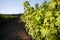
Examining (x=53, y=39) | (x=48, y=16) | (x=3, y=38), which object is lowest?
(x=3, y=38)

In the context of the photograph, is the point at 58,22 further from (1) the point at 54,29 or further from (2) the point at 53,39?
(2) the point at 53,39

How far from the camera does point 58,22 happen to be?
634 cm

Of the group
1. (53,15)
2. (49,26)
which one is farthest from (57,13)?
(49,26)

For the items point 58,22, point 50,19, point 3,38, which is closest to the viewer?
point 58,22

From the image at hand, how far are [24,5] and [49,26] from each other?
9422 millimetres

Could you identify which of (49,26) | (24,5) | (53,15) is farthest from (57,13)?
(24,5)

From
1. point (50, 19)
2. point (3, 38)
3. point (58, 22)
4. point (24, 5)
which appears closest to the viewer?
point (58, 22)

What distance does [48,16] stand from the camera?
689cm

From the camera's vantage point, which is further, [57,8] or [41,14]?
[41,14]

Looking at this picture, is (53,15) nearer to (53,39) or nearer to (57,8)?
(57,8)

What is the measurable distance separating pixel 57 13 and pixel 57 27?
1.63 ft

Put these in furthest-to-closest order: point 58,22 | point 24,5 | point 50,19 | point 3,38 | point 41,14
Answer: point 24,5 → point 3,38 → point 41,14 → point 50,19 → point 58,22

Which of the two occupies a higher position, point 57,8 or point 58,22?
point 57,8

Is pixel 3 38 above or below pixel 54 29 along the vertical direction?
below
